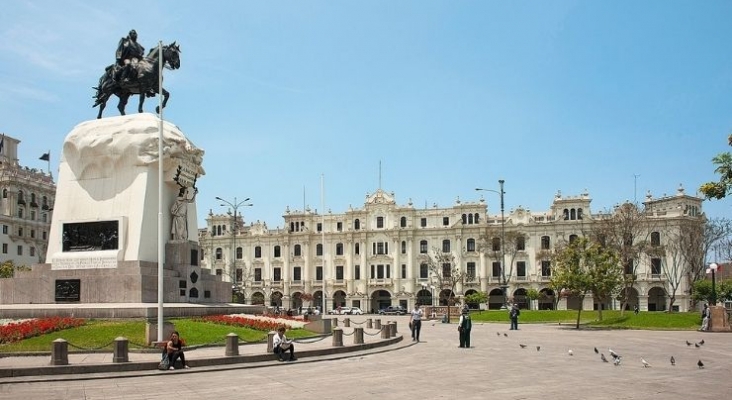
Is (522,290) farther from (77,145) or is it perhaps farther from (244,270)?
(77,145)

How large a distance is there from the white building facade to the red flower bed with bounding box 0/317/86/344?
2612 inches

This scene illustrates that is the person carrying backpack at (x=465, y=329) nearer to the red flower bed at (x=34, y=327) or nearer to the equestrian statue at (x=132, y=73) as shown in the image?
the red flower bed at (x=34, y=327)

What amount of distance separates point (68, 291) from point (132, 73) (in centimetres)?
972

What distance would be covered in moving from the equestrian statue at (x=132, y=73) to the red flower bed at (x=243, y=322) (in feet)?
32.7

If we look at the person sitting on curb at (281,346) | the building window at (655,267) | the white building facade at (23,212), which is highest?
the white building facade at (23,212)

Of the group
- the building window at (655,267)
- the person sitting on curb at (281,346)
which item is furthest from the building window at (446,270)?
the person sitting on curb at (281,346)

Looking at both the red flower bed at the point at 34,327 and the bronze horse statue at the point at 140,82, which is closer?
the red flower bed at the point at 34,327

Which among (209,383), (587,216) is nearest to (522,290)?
(587,216)

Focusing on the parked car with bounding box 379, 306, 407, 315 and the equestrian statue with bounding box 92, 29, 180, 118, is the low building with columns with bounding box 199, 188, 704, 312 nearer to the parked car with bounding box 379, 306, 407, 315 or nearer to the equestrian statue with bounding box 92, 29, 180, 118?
the parked car with bounding box 379, 306, 407, 315

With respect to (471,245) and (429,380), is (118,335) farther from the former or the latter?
(471,245)

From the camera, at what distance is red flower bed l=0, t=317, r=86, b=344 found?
21806mm

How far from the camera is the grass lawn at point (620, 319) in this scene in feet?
142

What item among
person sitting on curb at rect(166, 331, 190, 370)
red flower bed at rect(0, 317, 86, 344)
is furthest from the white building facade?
person sitting on curb at rect(166, 331, 190, 370)

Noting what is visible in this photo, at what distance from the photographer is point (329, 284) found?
94938 mm
